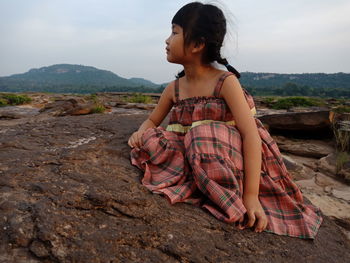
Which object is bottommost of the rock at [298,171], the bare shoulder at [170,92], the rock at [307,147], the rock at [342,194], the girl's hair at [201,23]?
the rock at [342,194]

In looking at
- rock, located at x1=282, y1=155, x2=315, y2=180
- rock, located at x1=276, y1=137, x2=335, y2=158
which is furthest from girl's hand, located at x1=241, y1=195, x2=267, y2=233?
rock, located at x1=276, y1=137, x2=335, y2=158

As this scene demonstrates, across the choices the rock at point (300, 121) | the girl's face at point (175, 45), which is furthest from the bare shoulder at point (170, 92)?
the rock at point (300, 121)

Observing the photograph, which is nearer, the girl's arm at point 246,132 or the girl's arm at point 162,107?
the girl's arm at point 246,132

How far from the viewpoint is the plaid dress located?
1.42 m

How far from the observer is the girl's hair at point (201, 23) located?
67.8 inches

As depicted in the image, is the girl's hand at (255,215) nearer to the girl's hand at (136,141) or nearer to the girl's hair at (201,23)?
the girl's hand at (136,141)

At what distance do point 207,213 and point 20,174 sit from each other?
1.03 m

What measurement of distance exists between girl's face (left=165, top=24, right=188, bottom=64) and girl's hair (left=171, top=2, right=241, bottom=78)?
3cm

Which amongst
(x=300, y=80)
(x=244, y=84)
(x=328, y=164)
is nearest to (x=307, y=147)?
(x=328, y=164)

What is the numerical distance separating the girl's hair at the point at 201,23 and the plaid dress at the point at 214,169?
27 cm

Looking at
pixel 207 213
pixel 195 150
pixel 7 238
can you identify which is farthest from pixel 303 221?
pixel 7 238

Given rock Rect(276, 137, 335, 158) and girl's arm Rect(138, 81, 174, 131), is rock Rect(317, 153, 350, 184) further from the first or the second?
girl's arm Rect(138, 81, 174, 131)

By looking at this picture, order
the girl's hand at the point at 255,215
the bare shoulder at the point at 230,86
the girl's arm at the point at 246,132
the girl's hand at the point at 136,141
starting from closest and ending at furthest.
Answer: the girl's hand at the point at 255,215, the girl's arm at the point at 246,132, the bare shoulder at the point at 230,86, the girl's hand at the point at 136,141

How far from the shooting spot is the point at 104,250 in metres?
1.00
